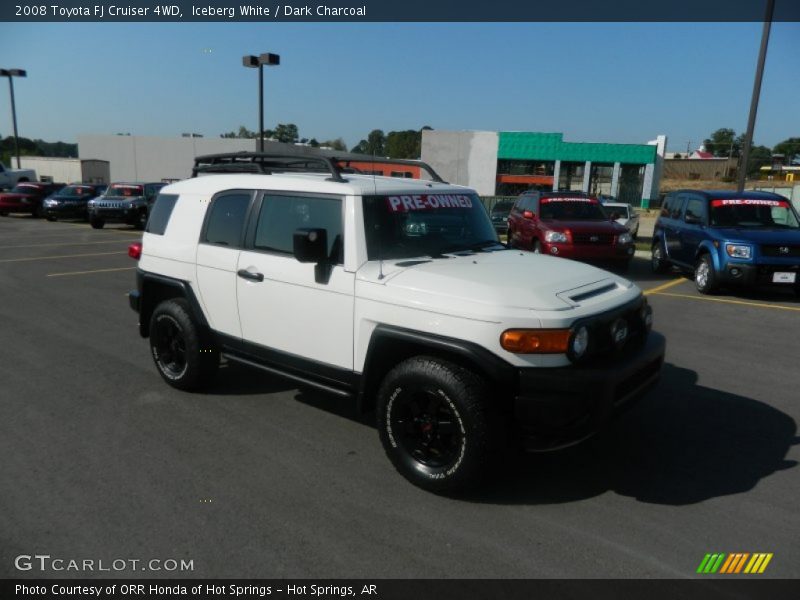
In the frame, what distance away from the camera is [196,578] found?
2857 millimetres

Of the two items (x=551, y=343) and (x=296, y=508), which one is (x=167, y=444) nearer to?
(x=296, y=508)

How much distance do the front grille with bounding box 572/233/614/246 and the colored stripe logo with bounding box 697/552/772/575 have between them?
8.66 meters

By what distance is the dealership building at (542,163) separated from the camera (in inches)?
1964

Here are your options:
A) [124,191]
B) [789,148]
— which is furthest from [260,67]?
[789,148]

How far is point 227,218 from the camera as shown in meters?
4.80

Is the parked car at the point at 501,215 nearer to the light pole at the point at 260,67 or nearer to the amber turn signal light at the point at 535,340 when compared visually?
the light pole at the point at 260,67

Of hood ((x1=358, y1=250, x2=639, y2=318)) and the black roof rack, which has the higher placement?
the black roof rack

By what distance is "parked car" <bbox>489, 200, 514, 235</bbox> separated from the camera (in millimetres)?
19734

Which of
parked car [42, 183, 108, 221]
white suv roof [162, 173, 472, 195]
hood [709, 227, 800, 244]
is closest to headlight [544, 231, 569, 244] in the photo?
hood [709, 227, 800, 244]

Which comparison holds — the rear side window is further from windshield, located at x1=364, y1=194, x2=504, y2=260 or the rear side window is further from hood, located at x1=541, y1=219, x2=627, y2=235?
hood, located at x1=541, y1=219, x2=627, y2=235

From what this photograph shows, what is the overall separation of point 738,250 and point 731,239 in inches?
8.7

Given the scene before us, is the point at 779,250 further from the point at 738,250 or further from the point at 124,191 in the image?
the point at 124,191

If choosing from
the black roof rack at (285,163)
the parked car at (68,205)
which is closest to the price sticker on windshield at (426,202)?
the black roof rack at (285,163)

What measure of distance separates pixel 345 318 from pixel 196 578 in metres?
1.72
